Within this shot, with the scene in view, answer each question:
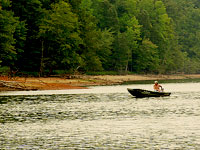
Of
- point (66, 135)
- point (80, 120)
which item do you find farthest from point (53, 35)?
point (66, 135)

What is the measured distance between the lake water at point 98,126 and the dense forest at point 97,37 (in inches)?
1385

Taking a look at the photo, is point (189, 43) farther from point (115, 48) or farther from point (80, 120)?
point (80, 120)

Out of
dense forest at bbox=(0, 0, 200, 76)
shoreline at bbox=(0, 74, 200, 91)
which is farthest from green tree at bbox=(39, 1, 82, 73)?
shoreline at bbox=(0, 74, 200, 91)

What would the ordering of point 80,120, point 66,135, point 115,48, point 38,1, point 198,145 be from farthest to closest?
1. point 115,48
2. point 38,1
3. point 80,120
4. point 66,135
5. point 198,145

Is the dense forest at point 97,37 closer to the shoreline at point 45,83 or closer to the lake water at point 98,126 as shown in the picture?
the shoreline at point 45,83

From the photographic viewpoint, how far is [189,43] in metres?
190

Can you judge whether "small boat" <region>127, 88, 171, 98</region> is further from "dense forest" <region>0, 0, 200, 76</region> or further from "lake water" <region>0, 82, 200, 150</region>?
"dense forest" <region>0, 0, 200, 76</region>

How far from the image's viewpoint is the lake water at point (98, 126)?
2633 centimetres

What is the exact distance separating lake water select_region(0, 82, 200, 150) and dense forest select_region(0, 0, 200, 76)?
3518 cm

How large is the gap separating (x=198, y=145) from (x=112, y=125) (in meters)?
9.21

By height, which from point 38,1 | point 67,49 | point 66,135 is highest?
point 38,1

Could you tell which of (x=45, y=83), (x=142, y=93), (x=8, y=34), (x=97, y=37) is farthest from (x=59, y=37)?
(x=142, y=93)

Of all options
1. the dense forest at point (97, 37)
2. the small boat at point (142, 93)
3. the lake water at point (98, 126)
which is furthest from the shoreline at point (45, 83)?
the lake water at point (98, 126)

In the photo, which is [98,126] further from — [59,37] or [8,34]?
[59,37]
